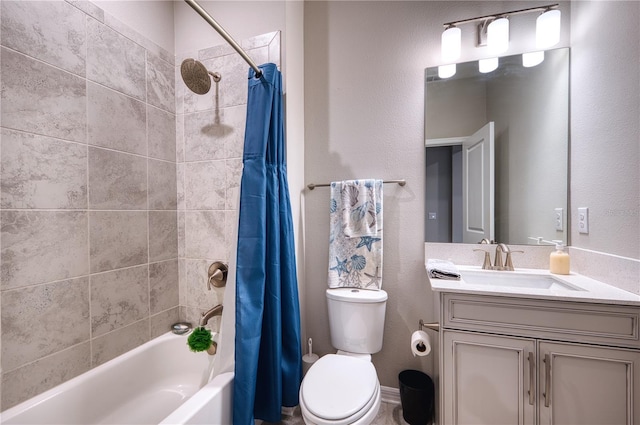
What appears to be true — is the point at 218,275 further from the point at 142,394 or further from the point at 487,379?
the point at 487,379

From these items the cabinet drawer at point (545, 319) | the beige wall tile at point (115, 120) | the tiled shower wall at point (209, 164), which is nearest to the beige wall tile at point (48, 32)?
the beige wall tile at point (115, 120)

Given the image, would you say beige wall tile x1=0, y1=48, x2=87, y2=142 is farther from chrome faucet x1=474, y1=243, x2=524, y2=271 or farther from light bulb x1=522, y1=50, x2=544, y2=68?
light bulb x1=522, y1=50, x2=544, y2=68

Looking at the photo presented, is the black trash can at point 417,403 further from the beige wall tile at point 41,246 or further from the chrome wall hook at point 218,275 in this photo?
the beige wall tile at point 41,246

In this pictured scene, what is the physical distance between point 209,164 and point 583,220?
2.03m

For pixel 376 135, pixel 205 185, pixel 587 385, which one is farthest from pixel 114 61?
pixel 587 385

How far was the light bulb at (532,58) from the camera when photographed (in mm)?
1462

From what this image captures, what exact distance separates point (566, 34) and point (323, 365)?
2.11 metres

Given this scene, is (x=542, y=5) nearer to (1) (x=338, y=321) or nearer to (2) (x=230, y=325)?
(1) (x=338, y=321)

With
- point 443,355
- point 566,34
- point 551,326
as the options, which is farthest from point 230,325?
point 566,34

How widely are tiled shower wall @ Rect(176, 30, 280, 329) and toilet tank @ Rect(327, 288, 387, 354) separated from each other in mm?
717

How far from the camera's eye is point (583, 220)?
4.33 feet

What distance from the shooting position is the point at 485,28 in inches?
59.0

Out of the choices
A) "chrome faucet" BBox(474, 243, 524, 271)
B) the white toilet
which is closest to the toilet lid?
the white toilet

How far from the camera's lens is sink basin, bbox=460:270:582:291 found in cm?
134
